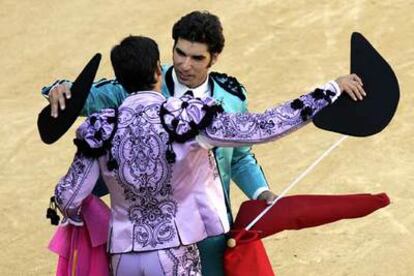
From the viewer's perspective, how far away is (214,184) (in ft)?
10.9

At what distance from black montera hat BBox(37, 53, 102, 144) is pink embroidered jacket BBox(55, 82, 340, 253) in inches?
5.5

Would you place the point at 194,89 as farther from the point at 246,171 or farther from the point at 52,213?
the point at 52,213

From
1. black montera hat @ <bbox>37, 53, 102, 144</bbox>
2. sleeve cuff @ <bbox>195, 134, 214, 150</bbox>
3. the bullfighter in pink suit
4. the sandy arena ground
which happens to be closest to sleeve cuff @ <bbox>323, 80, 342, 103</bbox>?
the bullfighter in pink suit

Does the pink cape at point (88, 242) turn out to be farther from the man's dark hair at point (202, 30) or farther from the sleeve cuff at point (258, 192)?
the man's dark hair at point (202, 30)

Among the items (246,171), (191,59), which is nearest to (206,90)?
(191,59)

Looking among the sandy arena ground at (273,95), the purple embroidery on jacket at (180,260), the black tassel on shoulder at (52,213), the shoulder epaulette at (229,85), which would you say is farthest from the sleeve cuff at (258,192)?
the sandy arena ground at (273,95)

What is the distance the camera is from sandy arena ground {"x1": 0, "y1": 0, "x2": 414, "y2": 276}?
18.2 feet

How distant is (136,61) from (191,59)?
1.64 ft

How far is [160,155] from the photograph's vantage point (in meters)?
3.09

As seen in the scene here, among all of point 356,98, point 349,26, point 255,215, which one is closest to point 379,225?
point 255,215

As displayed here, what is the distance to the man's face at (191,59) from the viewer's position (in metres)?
3.51

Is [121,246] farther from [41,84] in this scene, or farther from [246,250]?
[41,84]

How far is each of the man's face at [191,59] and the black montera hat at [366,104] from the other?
1.77 feet

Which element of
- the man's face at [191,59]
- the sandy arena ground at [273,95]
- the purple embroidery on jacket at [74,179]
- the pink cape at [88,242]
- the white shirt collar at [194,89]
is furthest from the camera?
the sandy arena ground at [273,95]
